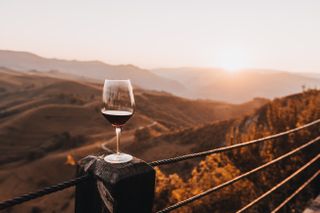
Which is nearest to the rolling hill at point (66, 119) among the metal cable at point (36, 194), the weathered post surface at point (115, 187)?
the weathered post surface at point (115, 187)

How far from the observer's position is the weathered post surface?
1.44 metres

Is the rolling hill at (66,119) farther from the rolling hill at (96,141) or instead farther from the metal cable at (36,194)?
the metal cable at (36,194)

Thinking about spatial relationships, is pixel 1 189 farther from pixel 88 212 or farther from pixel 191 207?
pixel 88 212

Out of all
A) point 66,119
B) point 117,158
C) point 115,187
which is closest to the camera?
point 115,187

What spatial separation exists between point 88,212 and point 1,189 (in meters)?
20.5

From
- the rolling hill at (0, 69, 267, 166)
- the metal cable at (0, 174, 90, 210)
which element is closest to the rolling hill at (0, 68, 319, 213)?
the rolling hill at (0, 69, 267, 166)

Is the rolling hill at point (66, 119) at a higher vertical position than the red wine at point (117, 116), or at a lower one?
lower

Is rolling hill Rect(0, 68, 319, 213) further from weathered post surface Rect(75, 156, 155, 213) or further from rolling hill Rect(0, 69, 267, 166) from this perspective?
weathered post surface Rect(75, 156, 155, 213)

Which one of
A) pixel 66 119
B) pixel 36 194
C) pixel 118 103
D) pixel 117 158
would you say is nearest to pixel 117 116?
pixel 118 103

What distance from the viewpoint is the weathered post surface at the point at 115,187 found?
144 centimetres

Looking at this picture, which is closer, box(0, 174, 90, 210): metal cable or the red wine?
box(0, 174, 90, 210): metal cable

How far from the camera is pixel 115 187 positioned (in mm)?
1414

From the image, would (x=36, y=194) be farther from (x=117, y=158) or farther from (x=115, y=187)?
(x=117, y=158)

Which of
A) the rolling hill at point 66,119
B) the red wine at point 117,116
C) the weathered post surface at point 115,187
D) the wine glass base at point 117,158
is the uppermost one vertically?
the red wine at point 117,116
